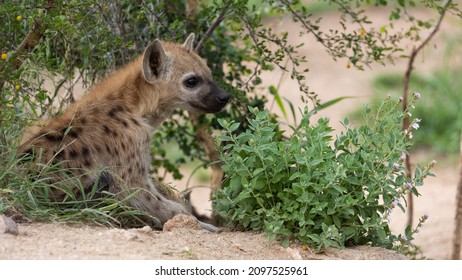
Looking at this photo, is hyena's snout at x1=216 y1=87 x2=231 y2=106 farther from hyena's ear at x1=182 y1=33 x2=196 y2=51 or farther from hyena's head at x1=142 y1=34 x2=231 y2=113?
hyena's ear at x1=182 y1=33 x2=196 y2=51

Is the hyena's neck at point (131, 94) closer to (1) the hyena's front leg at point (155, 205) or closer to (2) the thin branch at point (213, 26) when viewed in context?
(1) the hyena's front leg at point (155, 205)

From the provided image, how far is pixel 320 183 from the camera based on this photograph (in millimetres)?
4195

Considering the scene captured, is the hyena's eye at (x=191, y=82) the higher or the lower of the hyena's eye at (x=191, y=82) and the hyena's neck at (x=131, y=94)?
the higher

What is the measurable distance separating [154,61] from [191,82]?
0.29m

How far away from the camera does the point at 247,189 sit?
4281mm

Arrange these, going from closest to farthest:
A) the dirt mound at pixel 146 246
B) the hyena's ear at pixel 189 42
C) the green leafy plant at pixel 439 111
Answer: the dirt mound at pixel 146 246
the hyena's ear at pixel 189 42
the green leafy plant at pixel 439 111

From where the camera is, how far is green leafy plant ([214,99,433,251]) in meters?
4.18

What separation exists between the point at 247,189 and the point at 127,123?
3.76 feet

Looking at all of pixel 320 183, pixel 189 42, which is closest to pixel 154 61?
pixel 189 42

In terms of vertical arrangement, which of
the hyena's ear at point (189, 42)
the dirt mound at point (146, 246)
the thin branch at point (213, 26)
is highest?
the thin branch at point (213, 26)

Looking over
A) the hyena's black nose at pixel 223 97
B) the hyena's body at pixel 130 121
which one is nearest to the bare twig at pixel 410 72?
the hyena's black nose at pixel 223 97

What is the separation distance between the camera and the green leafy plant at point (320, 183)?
418 cm

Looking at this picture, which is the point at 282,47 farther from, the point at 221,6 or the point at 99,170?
the point at 99,170

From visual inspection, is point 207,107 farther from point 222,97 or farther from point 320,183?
point 320,183
